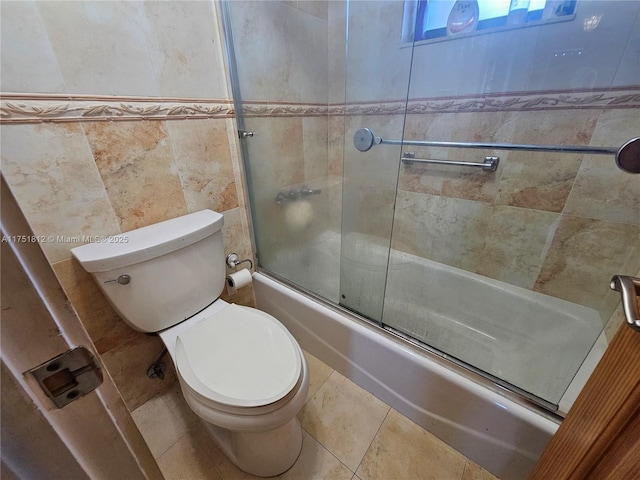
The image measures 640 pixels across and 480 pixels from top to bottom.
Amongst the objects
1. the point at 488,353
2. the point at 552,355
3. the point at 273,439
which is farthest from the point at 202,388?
the point at 552,355

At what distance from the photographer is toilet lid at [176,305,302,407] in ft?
2.50

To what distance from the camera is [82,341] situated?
264 mm

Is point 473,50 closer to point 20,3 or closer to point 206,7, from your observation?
point 206,7

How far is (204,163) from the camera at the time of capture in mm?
1123

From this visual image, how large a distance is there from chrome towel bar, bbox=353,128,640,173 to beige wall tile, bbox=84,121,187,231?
877mm

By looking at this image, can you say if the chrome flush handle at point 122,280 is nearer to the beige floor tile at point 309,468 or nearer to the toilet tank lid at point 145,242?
the toilet tank lid at point 145,242

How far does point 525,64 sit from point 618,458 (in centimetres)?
130

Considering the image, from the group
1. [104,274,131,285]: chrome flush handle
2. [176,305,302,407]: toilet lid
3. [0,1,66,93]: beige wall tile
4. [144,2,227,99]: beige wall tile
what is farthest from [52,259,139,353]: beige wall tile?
[144,2,227,99]: beige wall tile

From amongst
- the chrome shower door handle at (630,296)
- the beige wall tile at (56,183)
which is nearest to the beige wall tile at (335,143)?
the beige wall tile at (56,183)

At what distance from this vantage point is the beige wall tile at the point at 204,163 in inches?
40.6

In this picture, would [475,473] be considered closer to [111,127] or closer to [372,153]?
[372,153]

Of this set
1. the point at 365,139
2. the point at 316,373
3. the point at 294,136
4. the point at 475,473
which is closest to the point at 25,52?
the point at 294,136

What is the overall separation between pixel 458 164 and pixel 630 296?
1077 mm

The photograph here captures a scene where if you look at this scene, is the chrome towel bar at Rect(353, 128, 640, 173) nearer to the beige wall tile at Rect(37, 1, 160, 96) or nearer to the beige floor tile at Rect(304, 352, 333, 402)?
the beige wall tile at Rect(37, 1, 160, 96)
